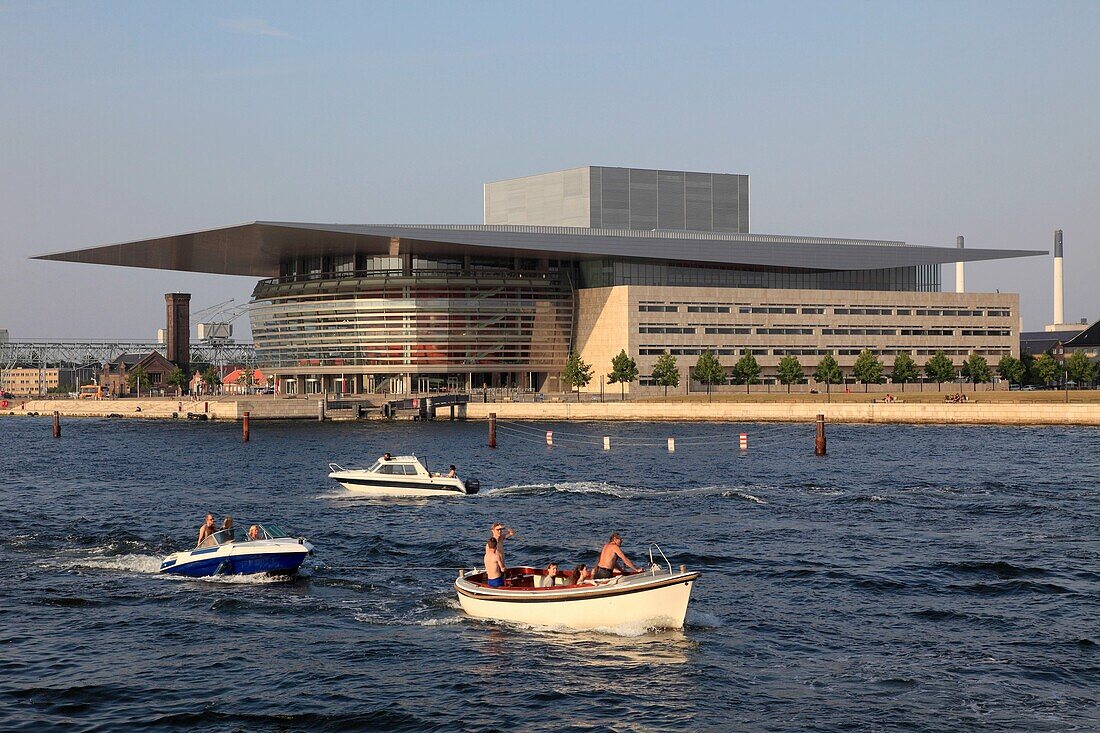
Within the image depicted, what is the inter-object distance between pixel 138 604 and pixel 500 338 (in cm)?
13189

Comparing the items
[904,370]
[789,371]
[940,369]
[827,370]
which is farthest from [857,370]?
[940,369]

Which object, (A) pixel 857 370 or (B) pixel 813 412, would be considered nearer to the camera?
(B) pixel 813 412

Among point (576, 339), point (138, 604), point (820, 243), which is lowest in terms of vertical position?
point (138, 604)

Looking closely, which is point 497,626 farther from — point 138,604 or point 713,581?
point 138,604

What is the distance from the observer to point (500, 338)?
161375 millimetres

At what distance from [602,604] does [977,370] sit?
145927 mm

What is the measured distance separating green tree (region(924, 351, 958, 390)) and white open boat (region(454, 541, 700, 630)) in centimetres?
13882

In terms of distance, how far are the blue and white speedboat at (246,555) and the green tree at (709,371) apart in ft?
378

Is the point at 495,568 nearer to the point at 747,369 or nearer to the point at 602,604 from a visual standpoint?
the point at 602,604

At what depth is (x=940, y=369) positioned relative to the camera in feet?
513

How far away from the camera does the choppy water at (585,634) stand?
21.0m

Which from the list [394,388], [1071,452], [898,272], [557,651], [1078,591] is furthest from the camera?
[898,272]

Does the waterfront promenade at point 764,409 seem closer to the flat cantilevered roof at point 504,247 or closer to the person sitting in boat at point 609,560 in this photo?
the flat cantilevered roof at point 504,247

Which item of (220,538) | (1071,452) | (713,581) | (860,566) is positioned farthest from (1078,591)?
(1071,452)
